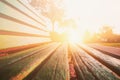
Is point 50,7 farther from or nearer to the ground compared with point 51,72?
farther from the ground

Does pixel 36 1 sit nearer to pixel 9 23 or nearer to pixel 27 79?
pixel 9 23

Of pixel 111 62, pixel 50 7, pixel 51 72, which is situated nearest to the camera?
pixel 51 72

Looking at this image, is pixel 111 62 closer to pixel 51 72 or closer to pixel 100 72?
pixel 100 72

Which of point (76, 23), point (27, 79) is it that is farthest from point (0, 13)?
point (76, 23)

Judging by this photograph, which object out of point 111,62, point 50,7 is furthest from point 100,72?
point 50,7

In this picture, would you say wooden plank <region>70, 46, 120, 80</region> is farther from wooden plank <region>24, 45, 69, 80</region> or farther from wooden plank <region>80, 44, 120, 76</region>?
wooden plank <region>24, 45, 69, 80</region>

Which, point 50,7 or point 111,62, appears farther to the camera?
point 50,7

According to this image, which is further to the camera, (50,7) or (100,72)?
(50,7)

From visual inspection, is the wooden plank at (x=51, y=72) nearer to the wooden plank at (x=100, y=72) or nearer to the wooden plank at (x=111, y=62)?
the wooden plank at (x=100, y=72)

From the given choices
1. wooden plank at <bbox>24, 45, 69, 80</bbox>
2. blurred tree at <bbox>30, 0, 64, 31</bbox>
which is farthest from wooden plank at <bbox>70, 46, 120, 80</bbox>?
blurred tree at <bbox>30, 0, 64, 31</bbox>

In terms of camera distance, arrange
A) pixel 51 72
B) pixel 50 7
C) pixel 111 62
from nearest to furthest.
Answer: pixel 51 72 < pixel 111 62 < pixel 50 7

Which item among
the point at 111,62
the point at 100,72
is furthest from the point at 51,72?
the point at 111,62

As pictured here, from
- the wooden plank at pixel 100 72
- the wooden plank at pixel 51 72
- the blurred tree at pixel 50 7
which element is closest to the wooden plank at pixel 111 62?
the wooden plank at pixel 100 72

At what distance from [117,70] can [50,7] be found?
66.2ft
